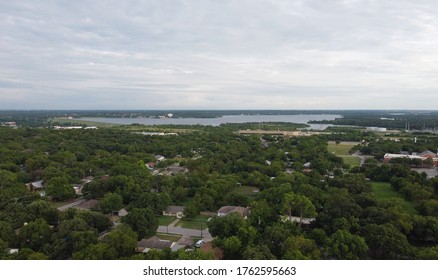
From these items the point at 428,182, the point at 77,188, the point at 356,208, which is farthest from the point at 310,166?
the point at 77,188

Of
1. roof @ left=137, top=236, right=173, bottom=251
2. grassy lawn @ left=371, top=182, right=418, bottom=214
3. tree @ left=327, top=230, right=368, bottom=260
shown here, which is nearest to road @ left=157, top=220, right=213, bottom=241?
roof @ left=137, top=236, right=173, bottom=251

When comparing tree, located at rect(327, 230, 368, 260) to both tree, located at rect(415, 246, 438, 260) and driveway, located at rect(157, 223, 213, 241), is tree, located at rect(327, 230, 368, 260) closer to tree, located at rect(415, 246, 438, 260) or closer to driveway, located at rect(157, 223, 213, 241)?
tree, located at rect(415, 246, 438, 260)

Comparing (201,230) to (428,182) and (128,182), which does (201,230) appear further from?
(428,182)

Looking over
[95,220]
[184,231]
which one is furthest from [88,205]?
[184,231]

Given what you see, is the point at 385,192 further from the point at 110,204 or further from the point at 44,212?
the point at 44,212

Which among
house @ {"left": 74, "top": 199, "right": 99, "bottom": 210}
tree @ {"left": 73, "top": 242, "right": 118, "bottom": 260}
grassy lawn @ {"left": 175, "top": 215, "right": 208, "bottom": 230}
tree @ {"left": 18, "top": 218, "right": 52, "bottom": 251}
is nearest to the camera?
tree @ {"left": 73, "top": 242, "right": 118, "bottom": 260}

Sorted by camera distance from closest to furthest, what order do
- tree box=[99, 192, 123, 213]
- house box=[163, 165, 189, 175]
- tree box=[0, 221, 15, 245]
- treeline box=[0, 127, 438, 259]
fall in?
treeline box=[0, 127, 438, 259] < tree box=[0, 221, 15, 245] < tree box=[99, 192, 123, 213] < house box=[163, 165, 189, 175]

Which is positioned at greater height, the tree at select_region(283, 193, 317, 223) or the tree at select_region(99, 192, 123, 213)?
the tree at select_region(283, 193, 317, 223)
